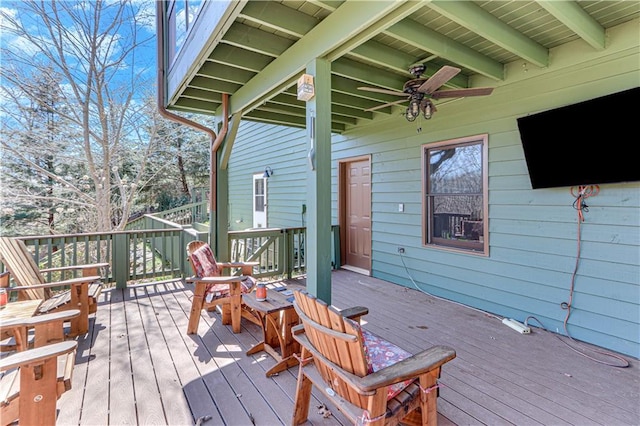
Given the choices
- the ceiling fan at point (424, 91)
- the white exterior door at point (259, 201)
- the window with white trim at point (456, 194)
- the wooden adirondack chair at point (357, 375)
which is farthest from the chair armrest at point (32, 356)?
the white exterior door at point (259, 201)

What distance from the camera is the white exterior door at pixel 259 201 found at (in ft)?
27.9

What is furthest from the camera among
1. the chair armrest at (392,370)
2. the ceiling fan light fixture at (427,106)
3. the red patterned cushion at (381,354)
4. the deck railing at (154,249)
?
the deck railing at (154,249)

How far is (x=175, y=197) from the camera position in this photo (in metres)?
14.6

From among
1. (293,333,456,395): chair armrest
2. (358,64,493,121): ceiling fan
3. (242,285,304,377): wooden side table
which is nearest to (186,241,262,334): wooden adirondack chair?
(242,285,304,377): wooden side table

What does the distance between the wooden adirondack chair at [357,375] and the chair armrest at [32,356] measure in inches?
47.3

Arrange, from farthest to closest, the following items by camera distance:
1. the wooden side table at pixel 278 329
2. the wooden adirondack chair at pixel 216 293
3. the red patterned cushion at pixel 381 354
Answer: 1. the wooden adirondack chair at pixel 216 293
2. the wooden side table at pixel 278 329
3. the red patterned cushion at pixel 381 354

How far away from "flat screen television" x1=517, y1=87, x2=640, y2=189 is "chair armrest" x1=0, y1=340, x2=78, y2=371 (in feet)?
13.4

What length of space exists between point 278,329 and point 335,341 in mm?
1261

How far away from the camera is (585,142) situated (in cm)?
281

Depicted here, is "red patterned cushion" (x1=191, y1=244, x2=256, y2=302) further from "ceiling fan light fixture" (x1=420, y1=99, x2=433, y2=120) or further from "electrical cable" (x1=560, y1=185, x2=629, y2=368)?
"electrical cable" (x1=560, y1=185, x2=629, y2=368)

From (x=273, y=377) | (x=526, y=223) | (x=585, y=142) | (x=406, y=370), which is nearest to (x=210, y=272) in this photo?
(x=273, y=377)

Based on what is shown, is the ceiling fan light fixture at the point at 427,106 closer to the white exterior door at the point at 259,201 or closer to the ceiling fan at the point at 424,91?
the ceiling fan at the point at 424,91

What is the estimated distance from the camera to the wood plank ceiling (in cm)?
224

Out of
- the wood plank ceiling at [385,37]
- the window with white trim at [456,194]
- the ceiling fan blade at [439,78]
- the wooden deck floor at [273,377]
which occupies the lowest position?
the wooden deck floor at [273,377]
